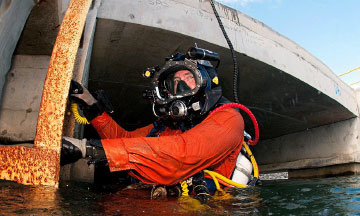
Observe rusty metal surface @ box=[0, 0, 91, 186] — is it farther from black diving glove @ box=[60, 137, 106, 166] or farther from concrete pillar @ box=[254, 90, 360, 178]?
concrete pillar @ box=[254, 90, 360, 178]

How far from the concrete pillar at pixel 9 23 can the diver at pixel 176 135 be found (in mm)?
736

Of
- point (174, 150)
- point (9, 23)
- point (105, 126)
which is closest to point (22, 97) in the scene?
point (105, 126)

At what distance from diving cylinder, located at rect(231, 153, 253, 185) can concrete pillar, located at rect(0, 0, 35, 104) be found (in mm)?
2358

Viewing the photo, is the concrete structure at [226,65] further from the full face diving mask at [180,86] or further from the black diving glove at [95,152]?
the black diving glove at [95,152]

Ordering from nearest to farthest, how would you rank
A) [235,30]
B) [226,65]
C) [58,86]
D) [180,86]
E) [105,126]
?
[58,86] → [180,86] → [105,126] → [235,30] → [226,65]

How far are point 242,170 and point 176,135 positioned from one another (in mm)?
1031

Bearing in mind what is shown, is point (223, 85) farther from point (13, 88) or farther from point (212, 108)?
point (13, 88)

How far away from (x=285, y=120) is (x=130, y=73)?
391 centimetres

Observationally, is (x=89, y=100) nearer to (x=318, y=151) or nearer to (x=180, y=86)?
(x=180, y=86)

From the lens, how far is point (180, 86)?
3.05 meters

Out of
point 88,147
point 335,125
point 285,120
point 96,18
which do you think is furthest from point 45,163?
point 335,125

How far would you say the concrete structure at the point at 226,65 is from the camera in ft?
11.8

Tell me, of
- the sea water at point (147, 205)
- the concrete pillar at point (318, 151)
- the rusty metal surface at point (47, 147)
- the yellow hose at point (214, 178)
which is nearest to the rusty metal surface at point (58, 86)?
the rusty metal surface at point (47, 147)

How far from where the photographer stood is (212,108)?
9.28ft
